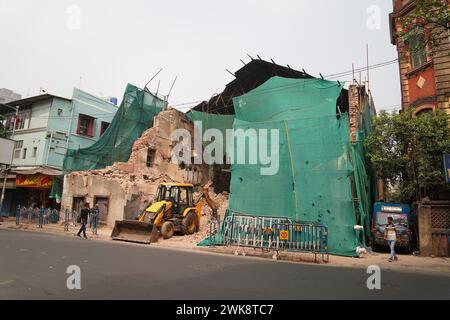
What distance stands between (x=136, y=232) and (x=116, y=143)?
11521 millimetres

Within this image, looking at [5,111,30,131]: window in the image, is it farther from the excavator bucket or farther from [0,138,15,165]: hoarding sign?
the excavator bucket

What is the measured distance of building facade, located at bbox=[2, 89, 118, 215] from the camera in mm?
26828

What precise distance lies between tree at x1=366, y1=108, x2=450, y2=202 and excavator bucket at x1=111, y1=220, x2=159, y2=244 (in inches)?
407

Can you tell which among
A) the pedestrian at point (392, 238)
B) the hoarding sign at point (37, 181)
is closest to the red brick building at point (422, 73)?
the pedestrian at point (392, 238)

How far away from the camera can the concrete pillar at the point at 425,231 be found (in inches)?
489

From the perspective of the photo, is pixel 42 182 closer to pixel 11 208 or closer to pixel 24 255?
pixel 11 208

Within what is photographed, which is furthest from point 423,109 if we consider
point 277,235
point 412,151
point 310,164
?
point 277,235

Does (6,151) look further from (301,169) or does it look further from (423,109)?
(423,109)

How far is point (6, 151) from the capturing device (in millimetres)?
24578

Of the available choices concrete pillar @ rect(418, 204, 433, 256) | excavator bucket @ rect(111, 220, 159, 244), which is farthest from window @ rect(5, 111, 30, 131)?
concrete pillar @ rect(418, 204, 433, 256)

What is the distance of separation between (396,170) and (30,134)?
28571 mm

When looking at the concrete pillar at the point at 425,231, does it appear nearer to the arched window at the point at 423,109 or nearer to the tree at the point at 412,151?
the tree at the point at 412,151

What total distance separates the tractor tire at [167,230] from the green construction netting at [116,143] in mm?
10605
